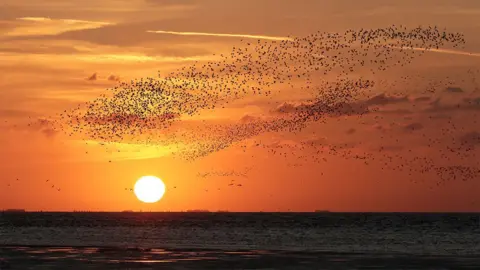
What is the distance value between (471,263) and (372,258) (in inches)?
351

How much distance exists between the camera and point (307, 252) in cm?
8875

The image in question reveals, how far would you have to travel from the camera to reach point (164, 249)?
91.5 metres

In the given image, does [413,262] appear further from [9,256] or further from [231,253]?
[9,256]

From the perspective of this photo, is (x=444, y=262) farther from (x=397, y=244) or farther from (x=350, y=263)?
(x=397, y=244)

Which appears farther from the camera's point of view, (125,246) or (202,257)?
(125,246)

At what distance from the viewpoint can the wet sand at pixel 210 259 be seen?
70.1m

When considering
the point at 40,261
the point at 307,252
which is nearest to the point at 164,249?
the point at 307,252

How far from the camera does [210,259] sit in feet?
252

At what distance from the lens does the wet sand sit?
70062mm

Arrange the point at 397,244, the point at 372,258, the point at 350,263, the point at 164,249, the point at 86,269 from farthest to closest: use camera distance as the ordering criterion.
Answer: the point at 397,244 → the point at 164,249 → the point at 372,258 → the point at 350,263 → the point at 86,269

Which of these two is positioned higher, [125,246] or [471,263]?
[125,246]

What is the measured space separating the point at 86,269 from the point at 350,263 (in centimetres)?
2005

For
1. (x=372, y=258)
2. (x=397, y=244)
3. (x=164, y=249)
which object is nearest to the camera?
(x=372, y=258)

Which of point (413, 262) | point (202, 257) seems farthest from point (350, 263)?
point (202, 257)
